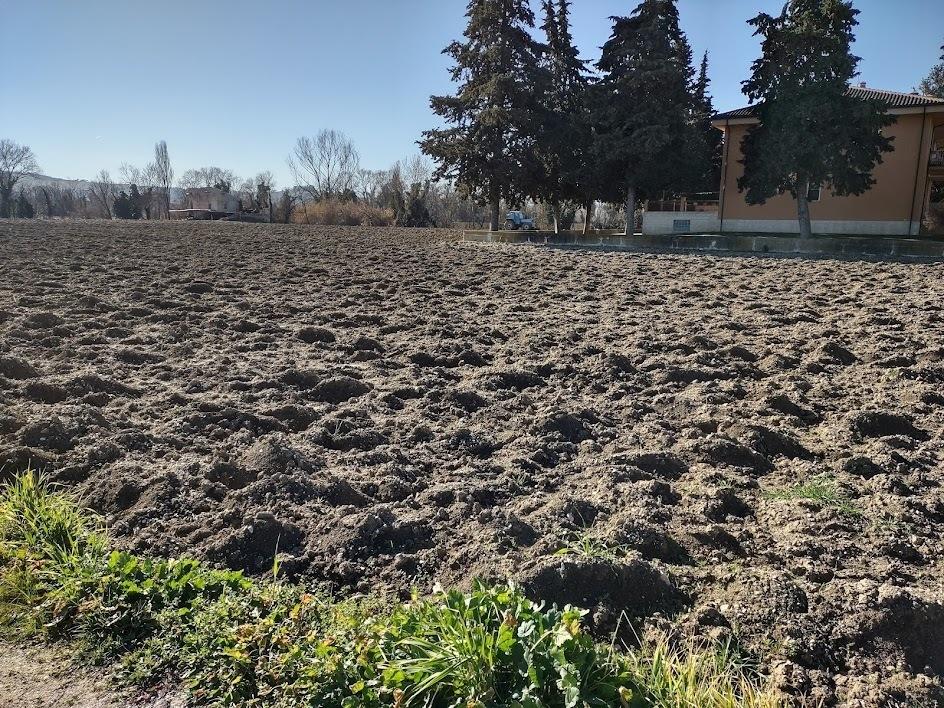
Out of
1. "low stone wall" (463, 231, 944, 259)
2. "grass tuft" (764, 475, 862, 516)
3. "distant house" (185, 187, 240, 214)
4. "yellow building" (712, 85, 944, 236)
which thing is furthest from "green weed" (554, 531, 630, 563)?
"distant house" (185, 187, 240, 214)

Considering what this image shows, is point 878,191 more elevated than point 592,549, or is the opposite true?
point 878,191

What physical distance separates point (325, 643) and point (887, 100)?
98.4 feet

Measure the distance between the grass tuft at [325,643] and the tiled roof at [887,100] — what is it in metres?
25.9

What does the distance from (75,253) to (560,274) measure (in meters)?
10.5

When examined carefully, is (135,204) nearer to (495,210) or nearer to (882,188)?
(495,210)

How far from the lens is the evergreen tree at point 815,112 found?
20.7m

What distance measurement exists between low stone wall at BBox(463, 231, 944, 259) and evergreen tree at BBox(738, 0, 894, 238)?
7.77ft

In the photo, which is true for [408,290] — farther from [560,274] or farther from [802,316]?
[802,316]

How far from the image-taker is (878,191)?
2627cm

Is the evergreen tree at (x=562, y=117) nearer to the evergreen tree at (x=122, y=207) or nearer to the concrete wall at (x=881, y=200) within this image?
the concrete wall at (x=881, y=200)

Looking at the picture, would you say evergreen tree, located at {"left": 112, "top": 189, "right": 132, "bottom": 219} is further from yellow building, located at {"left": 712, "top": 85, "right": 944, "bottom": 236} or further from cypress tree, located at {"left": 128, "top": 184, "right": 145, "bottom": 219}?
yellow building, located at {"left": 712, "top": 85, "right": 944, "bottom": 236}

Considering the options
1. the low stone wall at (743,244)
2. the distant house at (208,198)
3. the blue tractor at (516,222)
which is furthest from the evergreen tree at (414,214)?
the distant house at (208,198)

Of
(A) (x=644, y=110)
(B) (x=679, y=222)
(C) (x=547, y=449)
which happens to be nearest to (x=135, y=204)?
(B) (x=679, y=222)

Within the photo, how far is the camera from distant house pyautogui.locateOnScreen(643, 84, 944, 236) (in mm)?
25328
